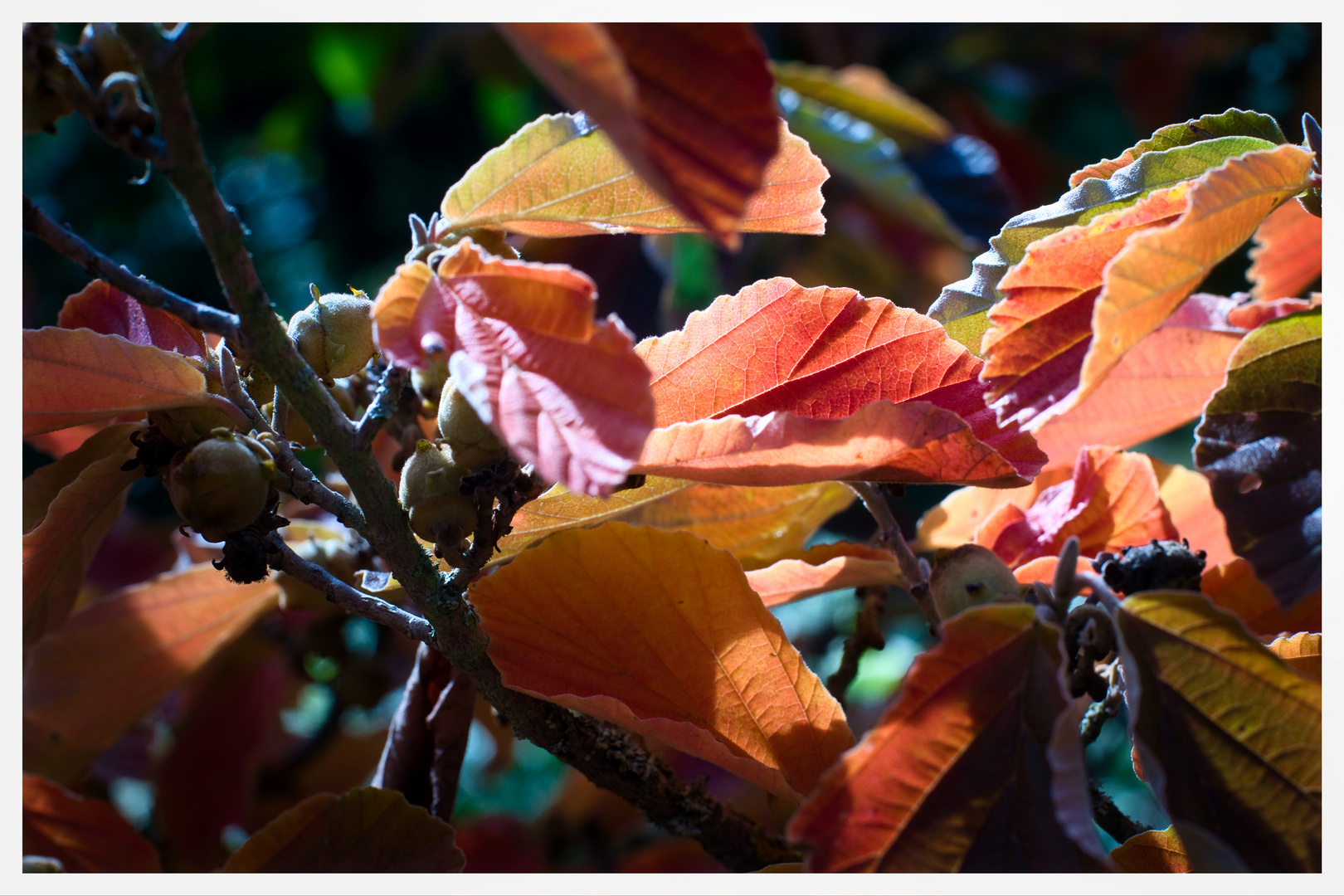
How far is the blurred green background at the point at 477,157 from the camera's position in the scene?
1272 millimetres

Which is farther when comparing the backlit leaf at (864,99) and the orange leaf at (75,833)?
the backlit leaf at (864,99)

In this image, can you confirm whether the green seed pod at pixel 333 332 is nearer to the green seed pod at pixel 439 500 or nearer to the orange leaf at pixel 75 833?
the green seed pod at pixel 439 500

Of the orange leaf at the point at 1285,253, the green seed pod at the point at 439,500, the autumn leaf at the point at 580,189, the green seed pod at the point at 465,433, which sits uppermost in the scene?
the autumn leaf at the point at 580,189

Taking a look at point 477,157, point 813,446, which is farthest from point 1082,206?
point 477,157

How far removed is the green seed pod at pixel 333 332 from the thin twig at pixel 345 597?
90 millimetres

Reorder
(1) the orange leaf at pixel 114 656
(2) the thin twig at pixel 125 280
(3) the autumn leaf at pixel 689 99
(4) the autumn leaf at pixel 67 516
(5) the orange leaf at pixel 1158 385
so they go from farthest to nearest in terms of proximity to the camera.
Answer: (1) the orange leaf at pixel 114 656 < (5) the orange leaf at pixel 1158 385 < (4) the autumn leaf at pixel 67 516 < (2) the thin twig at pixel 125 280 < (3) the autumn leaf at pixel 689 99

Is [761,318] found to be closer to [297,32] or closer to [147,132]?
[147,132]

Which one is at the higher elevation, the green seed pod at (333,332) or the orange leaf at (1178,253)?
the orange leaf at (1178,253)

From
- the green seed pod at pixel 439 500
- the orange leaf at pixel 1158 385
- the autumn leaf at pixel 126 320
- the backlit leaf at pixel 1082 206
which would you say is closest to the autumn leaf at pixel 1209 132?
the backlit leaf at pixel 1082 206

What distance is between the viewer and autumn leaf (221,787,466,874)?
0.54m

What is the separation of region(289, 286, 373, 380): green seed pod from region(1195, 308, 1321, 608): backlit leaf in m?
0.40

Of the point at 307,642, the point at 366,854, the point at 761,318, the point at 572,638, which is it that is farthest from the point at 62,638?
the point at 761,318

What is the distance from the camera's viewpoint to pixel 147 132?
40cm

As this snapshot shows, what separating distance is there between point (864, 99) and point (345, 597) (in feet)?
3.11
